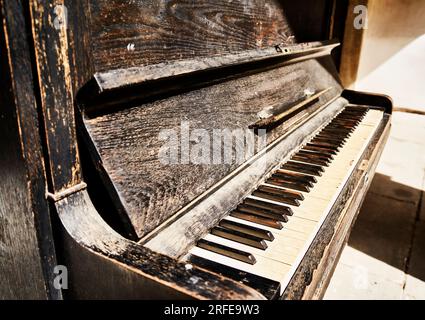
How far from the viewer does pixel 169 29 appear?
1.20m

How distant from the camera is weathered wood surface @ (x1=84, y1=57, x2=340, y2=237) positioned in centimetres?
98

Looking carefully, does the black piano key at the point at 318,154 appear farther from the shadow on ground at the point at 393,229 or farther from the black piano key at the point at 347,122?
the shadow on ground at the point at 393,229

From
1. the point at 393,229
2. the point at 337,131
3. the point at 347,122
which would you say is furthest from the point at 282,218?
the point at 393,229

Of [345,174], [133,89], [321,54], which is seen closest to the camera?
[133,89]

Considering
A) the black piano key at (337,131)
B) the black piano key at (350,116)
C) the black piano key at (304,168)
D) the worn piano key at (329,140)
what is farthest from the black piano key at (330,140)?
the black piano key at (350,116)

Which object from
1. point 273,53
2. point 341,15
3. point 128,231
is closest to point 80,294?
point 128,231

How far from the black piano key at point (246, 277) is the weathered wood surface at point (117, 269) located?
0.71 ft

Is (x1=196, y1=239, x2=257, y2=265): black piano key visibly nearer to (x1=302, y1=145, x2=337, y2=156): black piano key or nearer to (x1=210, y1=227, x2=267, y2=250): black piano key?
(x1=210, y1=227, x2=267, y2=250): black piano key

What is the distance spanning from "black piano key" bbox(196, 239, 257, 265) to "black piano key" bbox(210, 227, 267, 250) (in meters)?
0.06

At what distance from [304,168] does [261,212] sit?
521mm

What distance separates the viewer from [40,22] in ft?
2.54

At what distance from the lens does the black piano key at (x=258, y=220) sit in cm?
126

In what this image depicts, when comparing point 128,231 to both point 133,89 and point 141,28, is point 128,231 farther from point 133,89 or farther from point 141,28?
point 141,28

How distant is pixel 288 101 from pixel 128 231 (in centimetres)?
142
